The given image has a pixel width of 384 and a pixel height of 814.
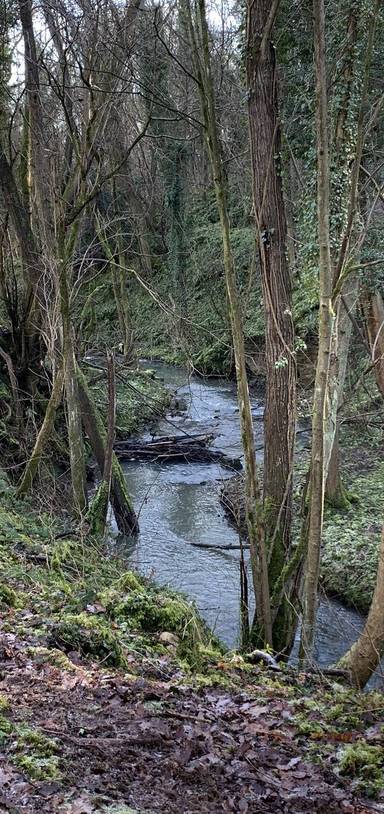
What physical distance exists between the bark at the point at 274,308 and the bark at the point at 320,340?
826 millimetres

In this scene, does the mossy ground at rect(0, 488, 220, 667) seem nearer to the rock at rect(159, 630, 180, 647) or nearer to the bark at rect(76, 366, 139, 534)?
the rock at rect(159, 630, 180, 647)

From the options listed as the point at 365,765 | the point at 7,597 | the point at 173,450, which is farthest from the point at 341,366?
the point at 365,765

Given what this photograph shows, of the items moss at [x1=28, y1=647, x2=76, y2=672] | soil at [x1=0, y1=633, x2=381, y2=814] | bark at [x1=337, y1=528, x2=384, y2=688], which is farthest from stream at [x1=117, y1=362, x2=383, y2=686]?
moss at [x1=28, y1=647, x2=76, y2=672]

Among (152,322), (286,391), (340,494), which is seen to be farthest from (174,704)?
(152,322)

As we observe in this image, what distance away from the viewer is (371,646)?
5.69 m

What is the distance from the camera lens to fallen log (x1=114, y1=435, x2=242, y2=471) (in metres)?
15.0

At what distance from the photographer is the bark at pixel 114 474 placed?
425 inches

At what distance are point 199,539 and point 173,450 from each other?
449 centimetres

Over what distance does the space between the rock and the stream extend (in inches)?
69.2

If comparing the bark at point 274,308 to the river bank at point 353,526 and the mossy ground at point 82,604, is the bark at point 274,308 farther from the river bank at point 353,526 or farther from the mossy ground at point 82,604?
the mossy ground at point 82,604

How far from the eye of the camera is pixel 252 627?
679 centimetres

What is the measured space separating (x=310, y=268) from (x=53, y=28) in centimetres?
538

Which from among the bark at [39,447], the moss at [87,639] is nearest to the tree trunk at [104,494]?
the bark at [39,447]

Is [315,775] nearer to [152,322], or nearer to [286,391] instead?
[286,391]
